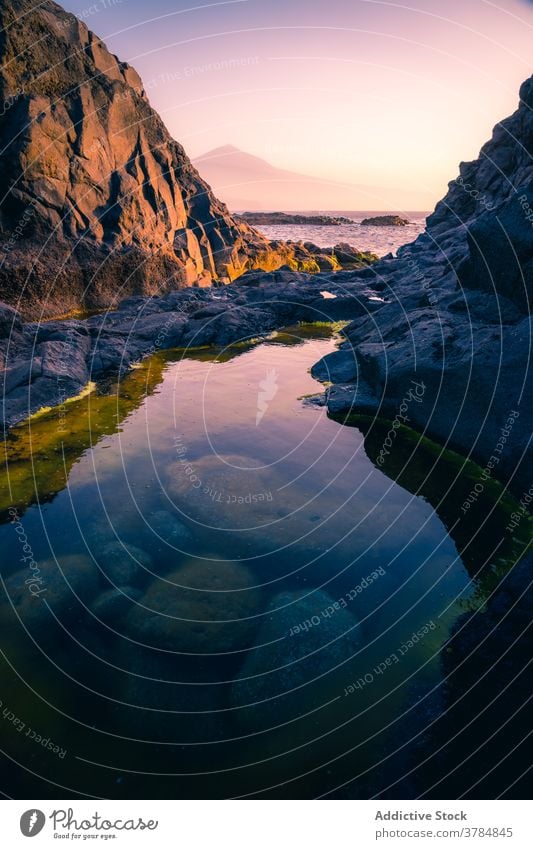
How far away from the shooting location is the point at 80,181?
32.2 metres

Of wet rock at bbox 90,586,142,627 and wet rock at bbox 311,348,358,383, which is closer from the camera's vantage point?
wet rock at bbox 90,586,142,627

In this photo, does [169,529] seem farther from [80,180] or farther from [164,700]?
[80,180]

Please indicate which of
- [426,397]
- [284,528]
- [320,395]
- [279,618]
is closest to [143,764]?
[279,618]

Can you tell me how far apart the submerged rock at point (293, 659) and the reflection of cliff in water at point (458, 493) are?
113 inches

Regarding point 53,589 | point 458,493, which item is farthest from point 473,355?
point 53,589

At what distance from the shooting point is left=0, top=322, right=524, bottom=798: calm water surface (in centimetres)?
561

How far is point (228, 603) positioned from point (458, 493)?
241 inches

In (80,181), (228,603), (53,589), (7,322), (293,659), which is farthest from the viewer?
(80,181)

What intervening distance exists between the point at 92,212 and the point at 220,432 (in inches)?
1032

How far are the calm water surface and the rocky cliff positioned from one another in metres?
19.4

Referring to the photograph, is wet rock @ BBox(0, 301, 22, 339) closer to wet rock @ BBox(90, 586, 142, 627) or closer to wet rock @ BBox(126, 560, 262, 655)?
wet rock @ BBox(90, 586, 142, 627)

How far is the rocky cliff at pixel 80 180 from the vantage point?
93.7 ft

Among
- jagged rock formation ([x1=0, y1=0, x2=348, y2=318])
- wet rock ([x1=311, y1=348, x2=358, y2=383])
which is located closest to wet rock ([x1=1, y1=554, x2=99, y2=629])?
wet rock ([x1=311, y1=348, x2=358, y2=383])

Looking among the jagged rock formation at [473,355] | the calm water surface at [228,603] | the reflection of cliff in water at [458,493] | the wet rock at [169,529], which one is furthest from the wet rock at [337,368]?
the wet rock at [169,529]
